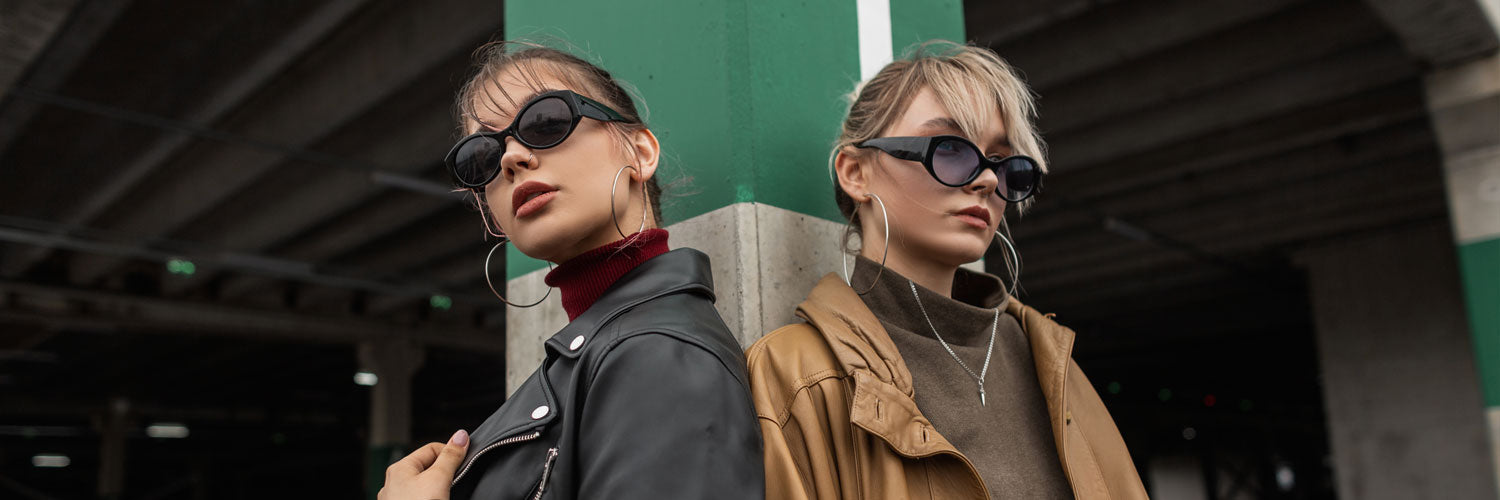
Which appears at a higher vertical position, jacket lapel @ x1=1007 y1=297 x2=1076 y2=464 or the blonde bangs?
the blonde bangs

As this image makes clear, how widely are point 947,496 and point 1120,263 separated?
14.0m

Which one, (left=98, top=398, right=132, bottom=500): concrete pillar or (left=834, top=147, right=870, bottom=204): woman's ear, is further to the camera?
(left=98, top=398, right=132, bottom=500): concrete pillar

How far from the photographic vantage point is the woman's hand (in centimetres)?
162

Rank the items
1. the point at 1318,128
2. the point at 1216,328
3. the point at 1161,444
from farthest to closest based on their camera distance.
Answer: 1. the point at 1161,444
2. the point at 1216,328
3. the point at 1318,128

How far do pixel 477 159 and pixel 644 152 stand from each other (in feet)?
1.04

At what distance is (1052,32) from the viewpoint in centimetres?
757

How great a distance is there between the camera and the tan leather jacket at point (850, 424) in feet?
5.59

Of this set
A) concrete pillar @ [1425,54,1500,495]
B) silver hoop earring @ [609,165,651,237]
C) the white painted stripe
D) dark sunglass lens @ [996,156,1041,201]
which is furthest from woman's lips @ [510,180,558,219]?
concrete pillar @ [1425,54,1500,495]

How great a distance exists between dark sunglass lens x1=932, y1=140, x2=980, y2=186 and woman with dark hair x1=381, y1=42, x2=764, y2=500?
20.2 inches

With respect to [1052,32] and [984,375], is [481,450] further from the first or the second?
[1052,32]

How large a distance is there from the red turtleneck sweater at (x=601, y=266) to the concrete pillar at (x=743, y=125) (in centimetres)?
41

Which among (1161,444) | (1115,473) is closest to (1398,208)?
(1115,473)

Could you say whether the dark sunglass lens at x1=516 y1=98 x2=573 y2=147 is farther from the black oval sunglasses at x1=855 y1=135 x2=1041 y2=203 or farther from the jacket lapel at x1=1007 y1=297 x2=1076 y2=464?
the jacket lapel at x1=1007 y1=297 x2=1076 y2=464

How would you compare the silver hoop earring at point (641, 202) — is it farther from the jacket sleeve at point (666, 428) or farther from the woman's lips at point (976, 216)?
the woman's lips at point (976, 216)
